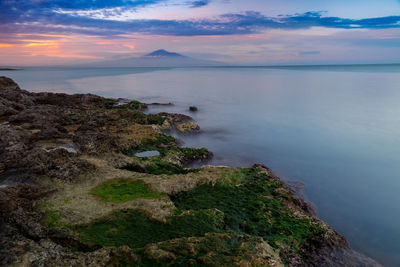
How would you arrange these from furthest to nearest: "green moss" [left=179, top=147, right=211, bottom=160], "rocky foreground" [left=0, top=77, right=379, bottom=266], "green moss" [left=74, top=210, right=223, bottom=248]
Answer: "green moss" [left=179, top=147, right=211, bottom=160]
"green moss" [left=74, top=210, right=223, bottom=248]
"rocky foreground" [left=0, top=77, right=379, bottom=266]

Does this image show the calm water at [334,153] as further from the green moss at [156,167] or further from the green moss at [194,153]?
the green moss at [156,167]

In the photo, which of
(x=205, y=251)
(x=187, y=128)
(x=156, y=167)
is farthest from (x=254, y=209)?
(x=187, y=128)

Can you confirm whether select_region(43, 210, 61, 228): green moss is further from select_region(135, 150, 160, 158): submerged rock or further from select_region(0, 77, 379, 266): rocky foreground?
select_region(135, 150, 160, 158): submerged rock

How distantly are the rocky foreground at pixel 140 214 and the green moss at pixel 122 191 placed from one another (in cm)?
3

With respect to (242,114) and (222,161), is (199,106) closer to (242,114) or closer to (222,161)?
(242,114)

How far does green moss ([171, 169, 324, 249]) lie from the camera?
7785 millimetres

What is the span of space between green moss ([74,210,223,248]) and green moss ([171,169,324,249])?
0.87m

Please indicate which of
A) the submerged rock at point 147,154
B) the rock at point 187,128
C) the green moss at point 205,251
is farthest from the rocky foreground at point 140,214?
the rock at point 187,128

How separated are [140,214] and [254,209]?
3.85 metres

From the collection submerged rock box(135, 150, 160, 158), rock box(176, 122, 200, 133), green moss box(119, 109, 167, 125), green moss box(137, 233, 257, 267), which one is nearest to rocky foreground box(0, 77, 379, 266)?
green moss box(137, 233, 257, 267)

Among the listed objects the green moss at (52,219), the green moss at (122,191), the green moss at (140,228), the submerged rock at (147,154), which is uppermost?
the green moss at (52,219)

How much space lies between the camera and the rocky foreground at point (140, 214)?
5.68 m

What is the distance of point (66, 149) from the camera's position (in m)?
11.6

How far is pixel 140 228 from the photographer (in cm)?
683
